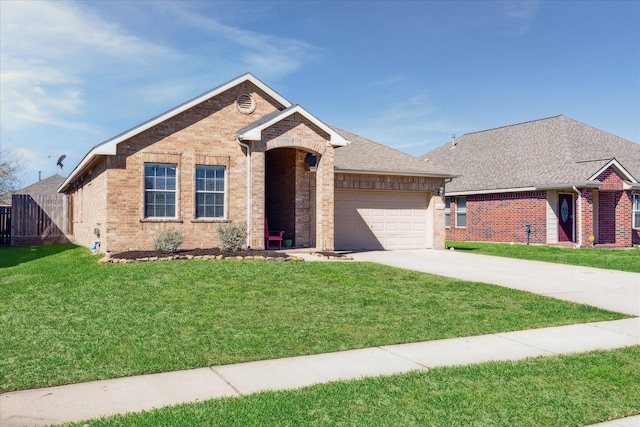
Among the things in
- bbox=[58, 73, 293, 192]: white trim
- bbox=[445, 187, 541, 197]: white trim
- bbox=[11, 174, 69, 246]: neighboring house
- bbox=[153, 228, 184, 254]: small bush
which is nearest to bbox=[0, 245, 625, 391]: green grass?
bbox=[153, 228, 184, 254]: small bush

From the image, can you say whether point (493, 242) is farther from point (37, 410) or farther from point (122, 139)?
point (37, 410)

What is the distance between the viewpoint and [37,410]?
4.72 metres

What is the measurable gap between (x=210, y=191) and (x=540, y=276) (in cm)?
1005

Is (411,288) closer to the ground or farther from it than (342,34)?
closer to the ground

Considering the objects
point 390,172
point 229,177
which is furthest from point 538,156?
point 229,177

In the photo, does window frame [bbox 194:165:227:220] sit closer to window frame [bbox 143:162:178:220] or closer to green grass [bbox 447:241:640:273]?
window frame [bbox 143:162:178:220]

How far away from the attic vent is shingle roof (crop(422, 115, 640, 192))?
1502cm

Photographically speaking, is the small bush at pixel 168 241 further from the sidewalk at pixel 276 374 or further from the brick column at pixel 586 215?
the brick column at pixel 586 215

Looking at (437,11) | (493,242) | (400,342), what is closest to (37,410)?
(400,342)

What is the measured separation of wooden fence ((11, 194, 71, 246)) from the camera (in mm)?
25016

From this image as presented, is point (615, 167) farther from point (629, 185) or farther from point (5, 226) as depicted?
point (5, 226)

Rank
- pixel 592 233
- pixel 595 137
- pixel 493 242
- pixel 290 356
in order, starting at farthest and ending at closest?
1. pixel 595 137
2. pixel 493 242
3. pixel 592 233
4. pixel 290 356

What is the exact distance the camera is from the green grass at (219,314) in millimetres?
6391

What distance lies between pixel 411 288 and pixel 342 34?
11678 mm
